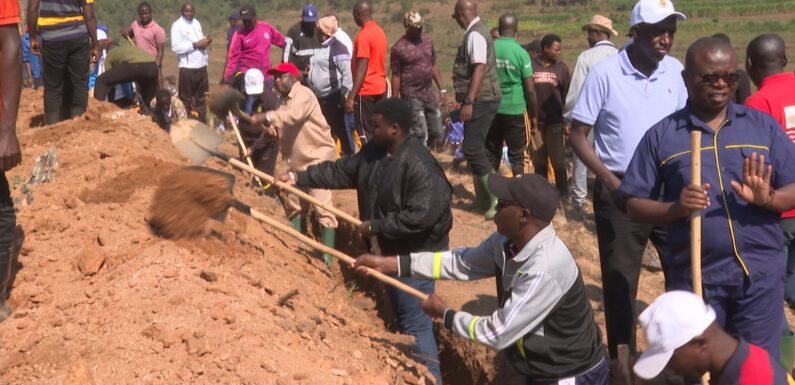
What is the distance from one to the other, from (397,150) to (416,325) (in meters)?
1.09

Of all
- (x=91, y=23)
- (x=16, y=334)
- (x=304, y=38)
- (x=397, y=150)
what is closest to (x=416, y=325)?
(x=397, y=150)

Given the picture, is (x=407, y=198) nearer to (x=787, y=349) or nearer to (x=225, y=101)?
(x=787, y=349)

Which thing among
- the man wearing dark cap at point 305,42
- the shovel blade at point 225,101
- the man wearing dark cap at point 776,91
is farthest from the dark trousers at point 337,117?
the man wearing dark cap at point 776,91

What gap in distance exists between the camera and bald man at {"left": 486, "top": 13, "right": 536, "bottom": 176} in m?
9.68

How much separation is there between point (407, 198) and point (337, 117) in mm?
5240

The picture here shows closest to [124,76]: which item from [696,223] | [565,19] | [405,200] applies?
[405,200]

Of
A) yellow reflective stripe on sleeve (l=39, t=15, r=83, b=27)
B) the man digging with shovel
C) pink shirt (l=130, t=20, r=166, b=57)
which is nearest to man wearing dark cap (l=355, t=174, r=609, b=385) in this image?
the man digging with shovel

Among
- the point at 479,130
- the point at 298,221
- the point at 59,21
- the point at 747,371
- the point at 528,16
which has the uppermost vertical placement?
the point at 59,21

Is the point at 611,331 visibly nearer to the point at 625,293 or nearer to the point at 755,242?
the point at 625,293

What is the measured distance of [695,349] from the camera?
3.15 m

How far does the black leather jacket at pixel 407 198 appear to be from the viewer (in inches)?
218

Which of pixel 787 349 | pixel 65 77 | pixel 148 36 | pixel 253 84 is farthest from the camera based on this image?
pixel 148 36

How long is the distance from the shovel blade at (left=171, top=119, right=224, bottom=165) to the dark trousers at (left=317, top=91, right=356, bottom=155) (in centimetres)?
364

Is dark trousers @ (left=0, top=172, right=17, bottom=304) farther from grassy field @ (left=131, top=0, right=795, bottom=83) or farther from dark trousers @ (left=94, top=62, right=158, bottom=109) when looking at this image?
grassy field @ (left=131, top=0, right=795, bottom=83)
